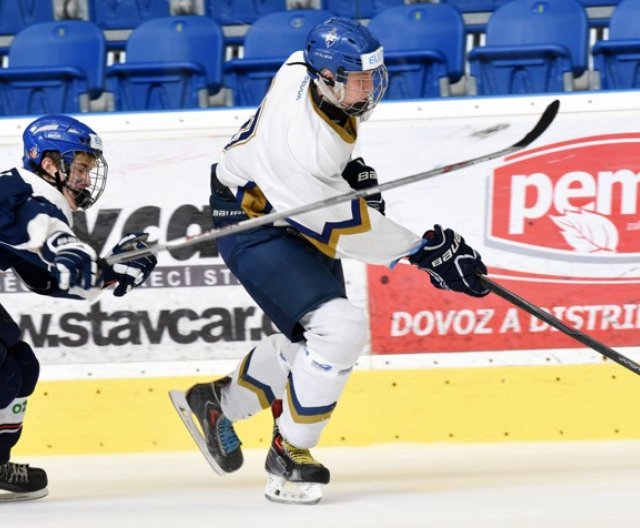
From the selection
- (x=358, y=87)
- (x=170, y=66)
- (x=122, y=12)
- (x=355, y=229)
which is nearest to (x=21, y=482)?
(x=355, y=229)

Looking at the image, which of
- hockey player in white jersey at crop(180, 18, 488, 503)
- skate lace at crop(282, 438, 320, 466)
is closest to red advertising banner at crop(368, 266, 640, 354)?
hockey player in white jersey at crop(180, 18, 488, 503)

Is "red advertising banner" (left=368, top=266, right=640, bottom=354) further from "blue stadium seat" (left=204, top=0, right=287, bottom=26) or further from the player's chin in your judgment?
"blue stadium seat" (left=204, top=0, right=287, bottom=26)

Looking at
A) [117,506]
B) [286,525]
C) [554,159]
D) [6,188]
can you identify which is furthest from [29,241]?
[554,159]

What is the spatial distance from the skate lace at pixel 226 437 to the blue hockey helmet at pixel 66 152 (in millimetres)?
746

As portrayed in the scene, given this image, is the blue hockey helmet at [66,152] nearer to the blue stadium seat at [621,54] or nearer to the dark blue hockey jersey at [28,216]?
the dark blue hockey jersey at [28,216]

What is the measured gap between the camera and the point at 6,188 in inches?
118

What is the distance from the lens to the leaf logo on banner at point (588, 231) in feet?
12.6

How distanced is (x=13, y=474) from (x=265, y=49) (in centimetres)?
243

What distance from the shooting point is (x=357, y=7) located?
5312 millimetres

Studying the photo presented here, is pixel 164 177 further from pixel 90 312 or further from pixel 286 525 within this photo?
pixel 286 525

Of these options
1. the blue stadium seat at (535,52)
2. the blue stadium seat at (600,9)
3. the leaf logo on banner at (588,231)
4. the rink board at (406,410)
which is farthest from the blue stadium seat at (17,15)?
the leaf logo on banner at (588,231)

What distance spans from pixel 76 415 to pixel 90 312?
1.12ft

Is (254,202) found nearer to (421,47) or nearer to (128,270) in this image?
(128,270)

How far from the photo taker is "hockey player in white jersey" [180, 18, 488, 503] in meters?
3.00
